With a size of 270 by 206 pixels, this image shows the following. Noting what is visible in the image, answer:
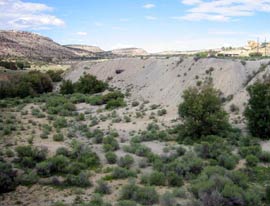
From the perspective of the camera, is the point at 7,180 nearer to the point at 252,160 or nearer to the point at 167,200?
the point at 167,200

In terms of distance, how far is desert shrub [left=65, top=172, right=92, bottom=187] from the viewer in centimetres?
1732

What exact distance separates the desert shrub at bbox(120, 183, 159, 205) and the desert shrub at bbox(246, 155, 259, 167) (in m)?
7.81

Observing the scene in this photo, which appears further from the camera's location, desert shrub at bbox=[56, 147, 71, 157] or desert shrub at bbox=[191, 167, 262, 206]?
desert shrub at bbox=[56, 147, 71, 157]

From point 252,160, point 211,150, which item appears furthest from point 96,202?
point 211,150

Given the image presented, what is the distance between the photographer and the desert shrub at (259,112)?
1125 inches

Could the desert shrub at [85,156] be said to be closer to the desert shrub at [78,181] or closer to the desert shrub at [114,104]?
the desert shrub at [78,181]

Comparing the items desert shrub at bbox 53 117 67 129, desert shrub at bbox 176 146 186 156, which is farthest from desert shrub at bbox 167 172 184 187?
desert shrub at bbox 53 117 67 129

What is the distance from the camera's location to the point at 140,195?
49.5ft

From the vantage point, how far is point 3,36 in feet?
508

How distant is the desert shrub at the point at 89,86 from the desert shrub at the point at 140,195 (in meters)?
48.2

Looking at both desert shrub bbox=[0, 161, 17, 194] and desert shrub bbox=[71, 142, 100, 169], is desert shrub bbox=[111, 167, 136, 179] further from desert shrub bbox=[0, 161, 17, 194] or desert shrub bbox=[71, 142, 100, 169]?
desert shrub bbox=[0, 161, 17, 194]

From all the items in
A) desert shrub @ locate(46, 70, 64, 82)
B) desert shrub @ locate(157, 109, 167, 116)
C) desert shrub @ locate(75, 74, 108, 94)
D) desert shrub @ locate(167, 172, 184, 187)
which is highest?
desert shrub @ locate(46, 70, 64, 82)

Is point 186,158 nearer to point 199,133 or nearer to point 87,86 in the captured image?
point 199,133

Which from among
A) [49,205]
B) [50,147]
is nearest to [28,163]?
[50,147]
